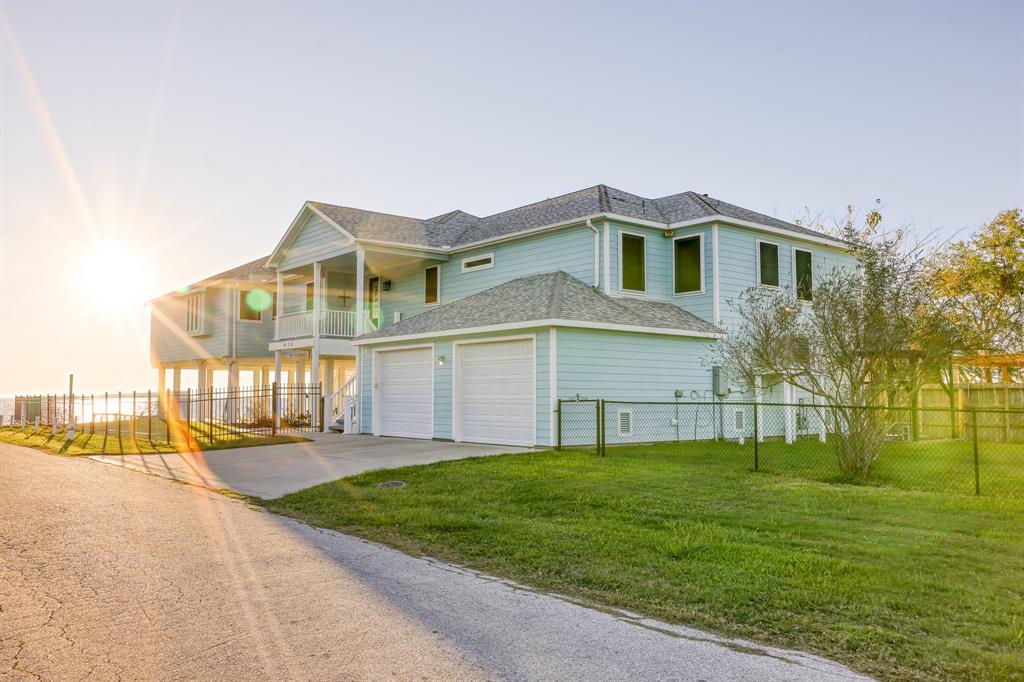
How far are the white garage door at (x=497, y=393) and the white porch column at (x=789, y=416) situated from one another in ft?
25.2

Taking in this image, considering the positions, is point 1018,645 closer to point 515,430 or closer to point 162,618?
point 162,618

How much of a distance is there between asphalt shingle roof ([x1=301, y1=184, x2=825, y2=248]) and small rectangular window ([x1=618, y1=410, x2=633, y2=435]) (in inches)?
211

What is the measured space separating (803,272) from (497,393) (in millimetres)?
10468

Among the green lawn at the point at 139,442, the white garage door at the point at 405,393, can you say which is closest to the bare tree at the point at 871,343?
the white garage door at the point at 405,393

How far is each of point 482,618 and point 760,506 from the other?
5316 millimetres

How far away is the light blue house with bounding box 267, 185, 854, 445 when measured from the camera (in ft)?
57.2

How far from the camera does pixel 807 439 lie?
20.8 metres

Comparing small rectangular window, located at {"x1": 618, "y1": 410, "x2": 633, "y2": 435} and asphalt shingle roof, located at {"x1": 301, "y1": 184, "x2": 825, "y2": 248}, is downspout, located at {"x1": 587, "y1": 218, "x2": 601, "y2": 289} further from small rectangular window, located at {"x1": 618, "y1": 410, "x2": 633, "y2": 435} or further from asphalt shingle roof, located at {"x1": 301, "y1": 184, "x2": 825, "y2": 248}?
small rectangular window, located at {"x1": 618, "y1": 410, "x2": 633, "y2": 435}

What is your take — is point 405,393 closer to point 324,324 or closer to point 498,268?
point 498,268

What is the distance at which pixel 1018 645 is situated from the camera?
4.67 metres

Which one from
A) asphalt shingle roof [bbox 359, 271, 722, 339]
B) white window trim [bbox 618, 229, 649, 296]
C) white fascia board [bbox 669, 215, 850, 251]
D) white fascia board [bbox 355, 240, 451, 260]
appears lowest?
asphalt shingle roof [bbox 359, 271, 722, 339]

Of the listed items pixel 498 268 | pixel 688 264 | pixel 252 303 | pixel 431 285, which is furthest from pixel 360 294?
pixel 252 303

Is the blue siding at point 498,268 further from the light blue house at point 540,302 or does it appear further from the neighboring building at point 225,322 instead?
the neighboring building at point 225,322

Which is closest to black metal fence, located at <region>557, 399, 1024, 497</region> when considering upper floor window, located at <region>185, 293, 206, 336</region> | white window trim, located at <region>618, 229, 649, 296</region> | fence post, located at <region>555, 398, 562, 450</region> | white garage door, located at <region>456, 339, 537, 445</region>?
fence post, located at <region>555, 398, 562, 450</region>
